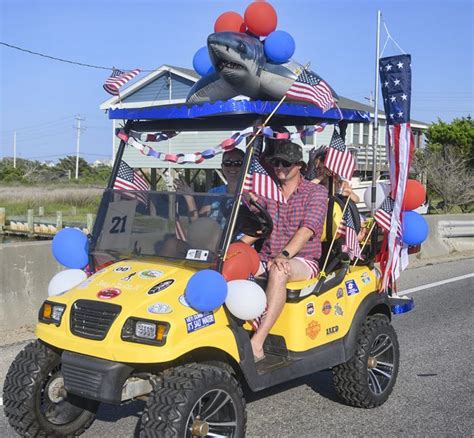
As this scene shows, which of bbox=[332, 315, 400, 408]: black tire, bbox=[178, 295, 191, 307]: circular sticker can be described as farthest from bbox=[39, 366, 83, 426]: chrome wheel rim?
bbox=[332, 315, 400, 408]: black tire

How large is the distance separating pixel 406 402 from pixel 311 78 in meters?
2.65

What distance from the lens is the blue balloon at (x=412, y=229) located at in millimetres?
5793

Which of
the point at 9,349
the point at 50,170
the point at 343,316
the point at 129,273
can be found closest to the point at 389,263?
the point at 343,316

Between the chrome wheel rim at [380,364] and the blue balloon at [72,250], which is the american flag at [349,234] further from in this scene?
the blue balloon at [72,250]

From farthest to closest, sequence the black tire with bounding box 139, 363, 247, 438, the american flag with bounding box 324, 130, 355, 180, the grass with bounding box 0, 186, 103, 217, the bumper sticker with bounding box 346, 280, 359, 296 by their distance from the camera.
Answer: the grass with bounding box 0, 186, 103, 217, the american flag with bounding box 324, 130, 355, 180, the bumper sticker with bounding box 346, 280, 359, 296, the black tire with bounding box 139, 363, 247, 438

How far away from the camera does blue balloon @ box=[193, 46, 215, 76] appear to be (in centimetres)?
518

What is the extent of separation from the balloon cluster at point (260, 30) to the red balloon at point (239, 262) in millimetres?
1283

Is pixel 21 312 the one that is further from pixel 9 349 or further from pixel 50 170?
pixel 50 170

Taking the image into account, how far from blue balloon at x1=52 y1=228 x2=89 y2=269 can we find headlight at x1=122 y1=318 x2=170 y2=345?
41.4 inches

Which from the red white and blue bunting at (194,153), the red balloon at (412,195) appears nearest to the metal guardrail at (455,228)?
the red balloon at (412,195)

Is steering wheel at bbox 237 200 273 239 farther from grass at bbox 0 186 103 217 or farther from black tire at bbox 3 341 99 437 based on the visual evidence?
grass at bbox 0 186 103 217

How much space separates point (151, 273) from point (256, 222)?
0.98m

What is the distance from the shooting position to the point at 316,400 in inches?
217

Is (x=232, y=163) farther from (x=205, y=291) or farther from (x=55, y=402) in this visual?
(x=55, y=402)
